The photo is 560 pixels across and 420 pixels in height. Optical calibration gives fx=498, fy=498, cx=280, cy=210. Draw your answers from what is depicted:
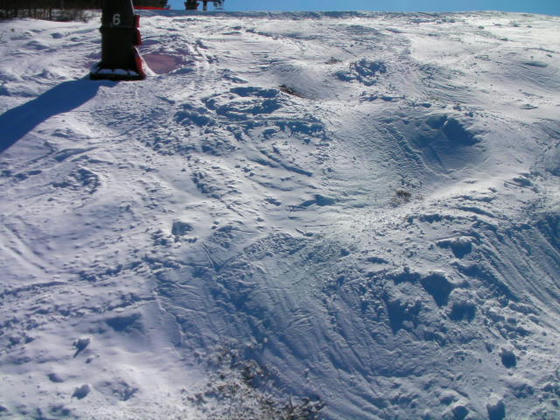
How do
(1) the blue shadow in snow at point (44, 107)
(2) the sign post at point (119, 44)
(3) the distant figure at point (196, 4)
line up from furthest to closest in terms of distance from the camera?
(3) the distant figure at point (196, 4) → (2) the sign post at point (119, 44) → (1) the blue shadow in snow at point (44, 107)

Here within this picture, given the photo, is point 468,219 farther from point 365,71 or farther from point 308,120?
point 365,71

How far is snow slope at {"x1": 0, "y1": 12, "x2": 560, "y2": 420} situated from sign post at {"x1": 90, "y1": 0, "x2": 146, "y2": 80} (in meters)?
0.33

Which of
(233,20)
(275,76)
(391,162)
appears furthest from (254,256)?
(233,20)

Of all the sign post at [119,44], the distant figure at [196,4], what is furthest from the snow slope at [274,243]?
the distant figure at [196,4]

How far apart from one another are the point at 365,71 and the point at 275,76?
1.63 meters

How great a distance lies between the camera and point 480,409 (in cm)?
361

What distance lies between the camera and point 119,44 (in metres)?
7.65

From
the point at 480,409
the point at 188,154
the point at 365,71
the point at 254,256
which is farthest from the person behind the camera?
the point at 365,71

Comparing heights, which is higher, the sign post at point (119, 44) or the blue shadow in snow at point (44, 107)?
the sign post at point (119, 44)

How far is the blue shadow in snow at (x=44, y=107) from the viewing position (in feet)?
20.3

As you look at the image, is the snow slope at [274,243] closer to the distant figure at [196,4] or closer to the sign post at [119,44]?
the sign post at [119,44]

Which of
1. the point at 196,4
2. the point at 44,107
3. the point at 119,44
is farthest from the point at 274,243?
the point at 196,4

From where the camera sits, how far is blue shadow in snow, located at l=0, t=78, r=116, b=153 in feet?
20.3

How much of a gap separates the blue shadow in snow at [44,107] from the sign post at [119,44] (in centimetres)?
22
